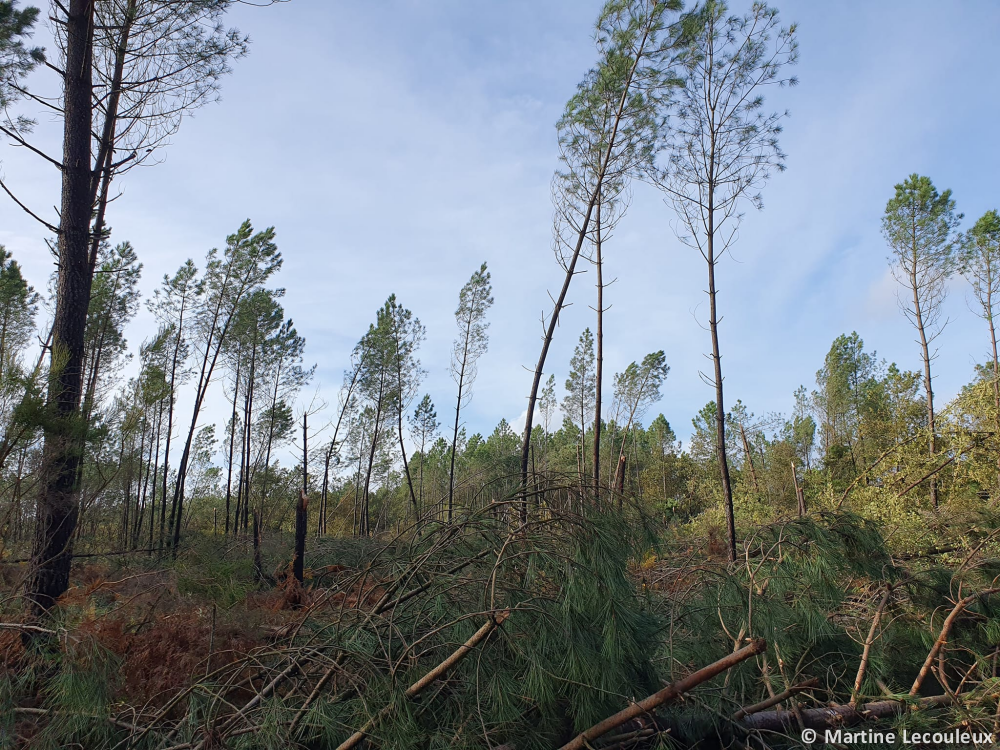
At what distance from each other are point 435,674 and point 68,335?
4983mm

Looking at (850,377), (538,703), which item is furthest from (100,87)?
(850,377)

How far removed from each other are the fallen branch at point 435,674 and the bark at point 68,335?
10.1 ft

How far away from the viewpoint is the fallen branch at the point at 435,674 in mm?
2576

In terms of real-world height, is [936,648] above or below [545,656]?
below

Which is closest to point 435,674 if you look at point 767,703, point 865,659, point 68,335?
point 767,703

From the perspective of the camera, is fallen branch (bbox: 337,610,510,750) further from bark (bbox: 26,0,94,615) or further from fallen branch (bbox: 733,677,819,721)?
bark (bbox: 26,0,94,615)

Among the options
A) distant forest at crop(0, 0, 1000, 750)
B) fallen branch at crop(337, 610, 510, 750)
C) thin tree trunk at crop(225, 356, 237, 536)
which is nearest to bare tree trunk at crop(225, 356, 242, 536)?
thin tree trunk at crop(225, 356, 237, 536)

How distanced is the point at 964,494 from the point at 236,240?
59.9ft

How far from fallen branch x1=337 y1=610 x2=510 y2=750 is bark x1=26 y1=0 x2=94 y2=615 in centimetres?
308

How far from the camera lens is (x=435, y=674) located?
8.74 ft

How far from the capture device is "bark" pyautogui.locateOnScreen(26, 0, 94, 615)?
4812 millimetres

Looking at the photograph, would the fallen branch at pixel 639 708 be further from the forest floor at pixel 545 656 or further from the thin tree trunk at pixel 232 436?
the thin tree trunk at pixel 232 436

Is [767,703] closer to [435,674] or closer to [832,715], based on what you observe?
[832,715]

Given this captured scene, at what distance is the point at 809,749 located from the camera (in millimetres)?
3074
